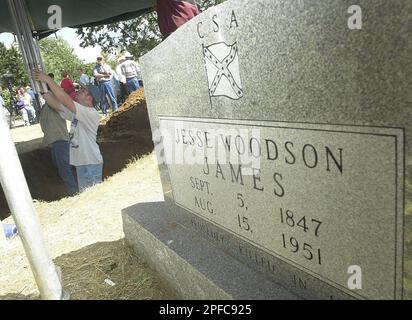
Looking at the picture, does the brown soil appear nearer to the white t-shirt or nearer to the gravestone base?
the white t-shirt

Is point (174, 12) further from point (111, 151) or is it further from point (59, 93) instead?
point (111, 151)

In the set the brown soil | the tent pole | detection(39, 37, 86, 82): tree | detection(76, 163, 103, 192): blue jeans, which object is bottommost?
the brown soil

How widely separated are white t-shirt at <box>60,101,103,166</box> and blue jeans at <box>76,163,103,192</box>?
0.46 ft

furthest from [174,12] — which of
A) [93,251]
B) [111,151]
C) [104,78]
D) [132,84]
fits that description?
[132,84]

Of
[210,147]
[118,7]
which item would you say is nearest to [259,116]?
[210,147]

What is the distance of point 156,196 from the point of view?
13.5 ft

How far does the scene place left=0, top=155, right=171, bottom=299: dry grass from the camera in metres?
2.89

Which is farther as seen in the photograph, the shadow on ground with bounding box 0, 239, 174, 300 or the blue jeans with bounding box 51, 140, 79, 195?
the blue jeans with bounding box 51, 140, 79, 195

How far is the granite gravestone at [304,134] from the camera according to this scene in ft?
4.19

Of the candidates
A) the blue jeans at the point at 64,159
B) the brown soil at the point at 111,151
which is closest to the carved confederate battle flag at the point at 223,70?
the blue jeans at the point at 64,159

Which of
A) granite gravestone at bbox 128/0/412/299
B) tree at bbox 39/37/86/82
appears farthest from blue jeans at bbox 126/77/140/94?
tree at bbox 39/37/86/82

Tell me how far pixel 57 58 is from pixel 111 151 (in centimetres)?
5808
